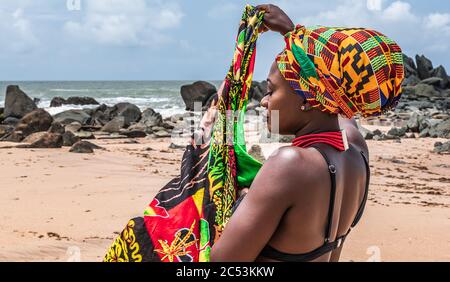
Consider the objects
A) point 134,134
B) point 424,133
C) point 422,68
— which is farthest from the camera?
point 422,68

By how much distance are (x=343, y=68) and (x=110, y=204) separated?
5.76 m

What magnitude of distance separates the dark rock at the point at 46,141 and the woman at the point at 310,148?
34.7ft

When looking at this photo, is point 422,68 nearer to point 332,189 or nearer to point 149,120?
point 149,120

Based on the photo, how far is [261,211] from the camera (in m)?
1.60

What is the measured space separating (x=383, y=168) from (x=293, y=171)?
10270mm

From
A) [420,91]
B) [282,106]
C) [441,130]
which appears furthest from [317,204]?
[420,91]

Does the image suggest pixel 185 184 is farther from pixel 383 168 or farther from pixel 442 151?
pixel 442 151

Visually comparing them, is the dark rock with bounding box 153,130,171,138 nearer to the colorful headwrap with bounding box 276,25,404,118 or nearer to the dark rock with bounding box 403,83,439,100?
the colorful headwrap with bounding box 276,25,404,118

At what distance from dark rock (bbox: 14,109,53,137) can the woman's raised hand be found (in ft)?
42.9

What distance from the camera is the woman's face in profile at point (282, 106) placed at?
69.9 inches

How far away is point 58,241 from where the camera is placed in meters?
5.59

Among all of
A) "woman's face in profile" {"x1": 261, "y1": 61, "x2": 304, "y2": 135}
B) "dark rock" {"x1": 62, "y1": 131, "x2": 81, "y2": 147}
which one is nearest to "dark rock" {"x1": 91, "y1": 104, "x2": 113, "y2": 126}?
"dark rock" {"x1": 62, "y1": 131, "x2": 81, "y2": 147}

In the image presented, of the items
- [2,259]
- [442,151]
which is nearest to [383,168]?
[442,151]

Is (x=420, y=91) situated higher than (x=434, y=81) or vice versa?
(x=434, y=81)
